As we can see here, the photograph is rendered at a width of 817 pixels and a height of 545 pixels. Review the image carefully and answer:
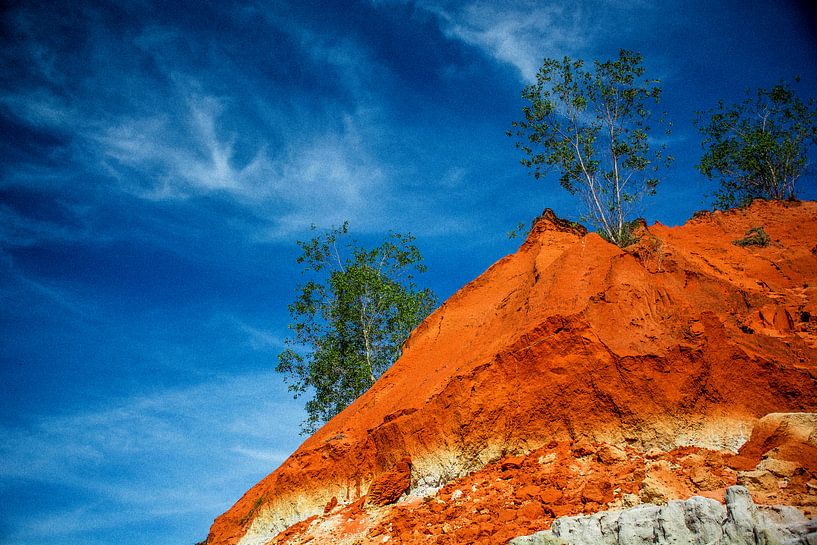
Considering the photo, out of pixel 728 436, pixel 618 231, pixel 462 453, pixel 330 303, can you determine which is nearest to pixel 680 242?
pixel 618 231

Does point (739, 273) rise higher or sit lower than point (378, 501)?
higher

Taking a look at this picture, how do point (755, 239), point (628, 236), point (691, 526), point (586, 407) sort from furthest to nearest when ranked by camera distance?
point (628, 236), point (755, 239), point (586, 407), point (691, 526)

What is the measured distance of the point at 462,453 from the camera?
11047 millimetres

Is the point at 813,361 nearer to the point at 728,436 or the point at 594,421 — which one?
the point at 728,436

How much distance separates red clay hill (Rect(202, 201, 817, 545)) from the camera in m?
8.38

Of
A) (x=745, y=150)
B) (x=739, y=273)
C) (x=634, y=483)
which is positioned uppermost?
(x=745, y=150)

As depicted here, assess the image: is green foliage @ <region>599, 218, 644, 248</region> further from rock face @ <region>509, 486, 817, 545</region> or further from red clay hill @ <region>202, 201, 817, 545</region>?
rock face @ <region>509, 486, 817, 545</region>

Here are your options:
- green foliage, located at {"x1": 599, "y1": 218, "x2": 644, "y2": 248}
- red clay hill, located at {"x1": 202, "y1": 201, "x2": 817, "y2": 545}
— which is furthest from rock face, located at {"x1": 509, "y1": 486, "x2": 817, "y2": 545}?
green foliage, located at {"x1": 599, "y1": 218, "x2": 644, "y2": 248}

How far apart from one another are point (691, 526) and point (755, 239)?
10.7 metres

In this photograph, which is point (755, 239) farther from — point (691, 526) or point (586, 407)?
point (691, 526)

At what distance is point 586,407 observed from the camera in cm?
1001

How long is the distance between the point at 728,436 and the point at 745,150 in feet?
78.6

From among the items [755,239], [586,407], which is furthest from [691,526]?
[755,239]

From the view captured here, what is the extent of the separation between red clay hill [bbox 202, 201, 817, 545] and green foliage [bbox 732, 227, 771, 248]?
261 millimetres
